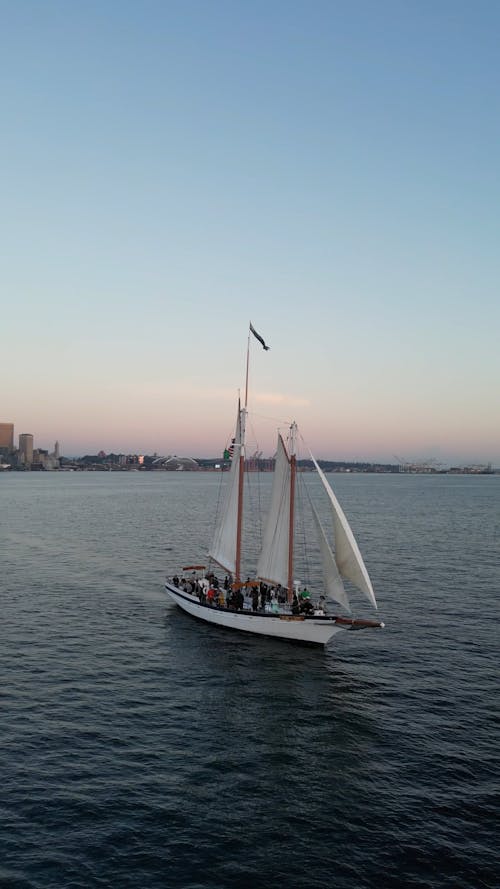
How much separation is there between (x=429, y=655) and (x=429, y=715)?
10.2 metres

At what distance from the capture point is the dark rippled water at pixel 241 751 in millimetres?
20844

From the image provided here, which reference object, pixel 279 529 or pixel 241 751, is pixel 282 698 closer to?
pixel 241 751

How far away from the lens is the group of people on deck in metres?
43.9

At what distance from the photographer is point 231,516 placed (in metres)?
52.7

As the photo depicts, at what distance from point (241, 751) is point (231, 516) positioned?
1017 inches

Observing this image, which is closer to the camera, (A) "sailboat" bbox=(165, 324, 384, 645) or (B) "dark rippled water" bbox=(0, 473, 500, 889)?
(B) "dark rippled water" bbox=(0, 473, 500, 889)

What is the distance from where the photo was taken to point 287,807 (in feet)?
77.9

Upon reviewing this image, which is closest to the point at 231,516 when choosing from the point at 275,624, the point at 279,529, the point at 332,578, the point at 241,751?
the point at 279,529

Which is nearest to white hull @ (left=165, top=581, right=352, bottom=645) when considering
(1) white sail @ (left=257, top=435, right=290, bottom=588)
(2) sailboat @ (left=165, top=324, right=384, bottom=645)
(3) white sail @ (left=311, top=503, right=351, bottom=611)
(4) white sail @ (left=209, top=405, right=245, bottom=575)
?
(2) sailboat @ (left=165, top=324, right=384, bottom=645)

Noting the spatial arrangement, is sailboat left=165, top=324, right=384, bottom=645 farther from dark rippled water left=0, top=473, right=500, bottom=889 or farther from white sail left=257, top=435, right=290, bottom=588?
dark rippled water left=0, top=473, right=500, bottom=889

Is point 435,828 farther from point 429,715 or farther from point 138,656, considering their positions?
point 138,656

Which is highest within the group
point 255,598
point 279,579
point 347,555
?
point 347,555

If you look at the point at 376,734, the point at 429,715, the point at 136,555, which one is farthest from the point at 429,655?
the point at 136,555

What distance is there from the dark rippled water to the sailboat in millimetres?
1553
